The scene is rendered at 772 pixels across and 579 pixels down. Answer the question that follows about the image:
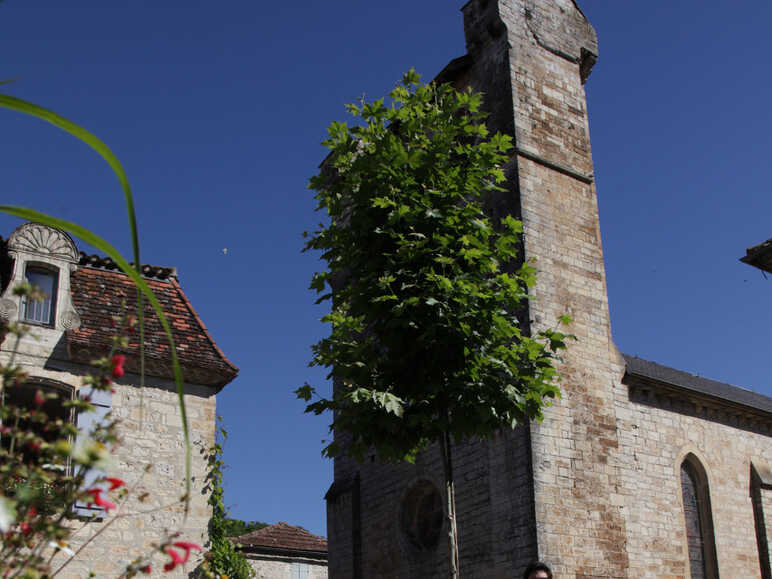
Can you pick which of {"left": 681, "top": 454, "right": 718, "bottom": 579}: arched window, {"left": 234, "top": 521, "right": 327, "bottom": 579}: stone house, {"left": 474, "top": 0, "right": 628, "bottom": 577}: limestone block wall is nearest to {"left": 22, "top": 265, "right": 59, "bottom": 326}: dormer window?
{"left": 474, "top": 0, "right": 628, "bottom": 577}: limestone block wall

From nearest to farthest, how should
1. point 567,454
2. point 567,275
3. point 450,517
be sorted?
point 450,517, point 567,454, point 567,275

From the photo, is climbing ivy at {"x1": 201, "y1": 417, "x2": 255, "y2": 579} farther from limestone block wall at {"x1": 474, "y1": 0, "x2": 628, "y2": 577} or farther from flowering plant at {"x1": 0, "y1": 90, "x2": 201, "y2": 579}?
flowering plant at {"x1": 0, "y1": 90, "x2": 201, "y2": 579}

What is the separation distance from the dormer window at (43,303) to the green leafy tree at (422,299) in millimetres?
5749

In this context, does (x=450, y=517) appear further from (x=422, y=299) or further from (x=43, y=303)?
(x=43, y=303)

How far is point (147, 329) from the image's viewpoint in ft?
47.9

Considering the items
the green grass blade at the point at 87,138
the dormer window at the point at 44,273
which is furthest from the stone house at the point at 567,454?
the green grass blade at the point at 87,138

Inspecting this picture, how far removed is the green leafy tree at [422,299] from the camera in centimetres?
950

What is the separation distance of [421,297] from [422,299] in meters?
0.05

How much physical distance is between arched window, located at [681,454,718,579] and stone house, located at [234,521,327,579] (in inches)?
430

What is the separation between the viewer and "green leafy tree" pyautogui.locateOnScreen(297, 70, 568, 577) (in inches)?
374

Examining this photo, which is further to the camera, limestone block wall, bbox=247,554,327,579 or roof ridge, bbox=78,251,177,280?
limestone block wall, bbox=247,554,327,579

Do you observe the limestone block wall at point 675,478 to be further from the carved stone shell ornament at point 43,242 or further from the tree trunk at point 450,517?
the carved stone shell ornament at point 43,242

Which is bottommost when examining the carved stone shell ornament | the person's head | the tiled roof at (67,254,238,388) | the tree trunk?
the person's head

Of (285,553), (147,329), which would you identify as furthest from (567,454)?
(285,553)
